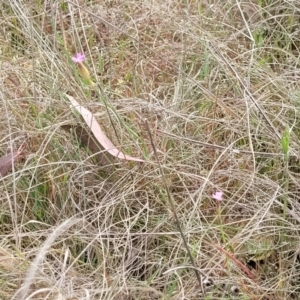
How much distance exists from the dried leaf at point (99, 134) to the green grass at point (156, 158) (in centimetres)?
2

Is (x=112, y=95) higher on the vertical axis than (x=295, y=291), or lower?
higher

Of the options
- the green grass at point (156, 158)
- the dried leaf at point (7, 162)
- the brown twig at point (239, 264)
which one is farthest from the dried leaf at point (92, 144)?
the brown twig at point (239, 264)

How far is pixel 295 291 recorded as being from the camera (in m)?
1.22

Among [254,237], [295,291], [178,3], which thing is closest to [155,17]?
[178,3]

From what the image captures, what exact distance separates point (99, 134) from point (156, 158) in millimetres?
281

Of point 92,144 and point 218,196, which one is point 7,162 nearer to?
point 92,144

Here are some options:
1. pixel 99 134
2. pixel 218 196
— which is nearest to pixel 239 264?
pixel 218 196

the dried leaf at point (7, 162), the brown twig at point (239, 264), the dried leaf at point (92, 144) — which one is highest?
the dried leaf at point (7, 162)

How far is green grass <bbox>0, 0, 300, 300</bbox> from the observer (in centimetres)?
123

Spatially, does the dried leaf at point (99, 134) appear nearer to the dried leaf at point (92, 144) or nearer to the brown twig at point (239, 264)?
the dried leaf at point (92, 144)

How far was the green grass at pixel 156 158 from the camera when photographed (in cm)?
123

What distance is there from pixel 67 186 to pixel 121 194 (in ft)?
0.36

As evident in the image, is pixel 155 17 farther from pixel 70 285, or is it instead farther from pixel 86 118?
pixel 70 285

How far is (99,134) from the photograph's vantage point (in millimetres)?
1432
